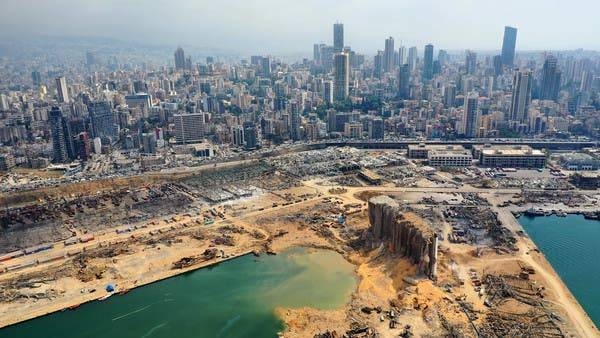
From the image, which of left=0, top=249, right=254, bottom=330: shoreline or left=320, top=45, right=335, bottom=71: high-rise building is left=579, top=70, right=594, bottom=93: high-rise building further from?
left=0, top=249, right=254, bottom=330: shoreline

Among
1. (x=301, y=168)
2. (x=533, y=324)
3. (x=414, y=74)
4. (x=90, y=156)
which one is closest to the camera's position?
(x=533, y=324)

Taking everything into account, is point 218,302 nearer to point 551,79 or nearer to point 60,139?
point 60,139

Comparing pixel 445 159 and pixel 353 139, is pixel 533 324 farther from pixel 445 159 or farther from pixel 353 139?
pixel 353 139

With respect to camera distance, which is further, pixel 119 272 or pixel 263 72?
pixel 263 72

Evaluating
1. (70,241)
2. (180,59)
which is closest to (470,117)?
(70,241)

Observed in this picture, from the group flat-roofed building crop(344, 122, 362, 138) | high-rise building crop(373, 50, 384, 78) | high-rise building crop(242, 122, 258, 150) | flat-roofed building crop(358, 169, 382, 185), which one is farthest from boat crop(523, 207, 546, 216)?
high-rise building crop(373, 50, 384, 78)

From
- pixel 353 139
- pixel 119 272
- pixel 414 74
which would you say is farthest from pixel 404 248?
pixel 414 74
